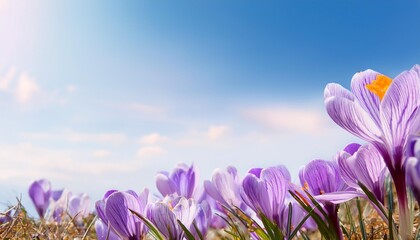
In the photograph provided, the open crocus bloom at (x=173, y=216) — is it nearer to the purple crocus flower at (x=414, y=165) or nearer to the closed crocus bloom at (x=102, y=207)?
the closed crocus bloom at (x=102, y=207)

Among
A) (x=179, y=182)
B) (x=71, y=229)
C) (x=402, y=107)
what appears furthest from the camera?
(x=71, y=229)

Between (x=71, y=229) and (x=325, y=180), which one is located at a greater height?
(x=325, y=180)

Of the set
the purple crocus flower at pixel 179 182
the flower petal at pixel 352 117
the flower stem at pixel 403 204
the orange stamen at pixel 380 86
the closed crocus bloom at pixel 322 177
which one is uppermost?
the orange stamen at pixel 380 86

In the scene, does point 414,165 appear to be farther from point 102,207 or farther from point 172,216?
point 102,207

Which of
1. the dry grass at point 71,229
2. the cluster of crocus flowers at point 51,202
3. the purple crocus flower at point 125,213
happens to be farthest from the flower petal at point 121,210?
the cluster of crocus flowers at point 51,202

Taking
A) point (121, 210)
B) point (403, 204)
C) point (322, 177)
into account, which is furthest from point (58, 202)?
point (403, 204)

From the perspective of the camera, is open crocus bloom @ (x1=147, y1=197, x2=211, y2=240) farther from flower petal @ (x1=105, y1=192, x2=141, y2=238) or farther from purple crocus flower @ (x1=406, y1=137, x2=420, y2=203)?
purple crocus flower @ (x1=406, y1=137, x2=420, y2=203)

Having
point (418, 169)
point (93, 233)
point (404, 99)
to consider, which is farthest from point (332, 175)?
point (93, 233)
